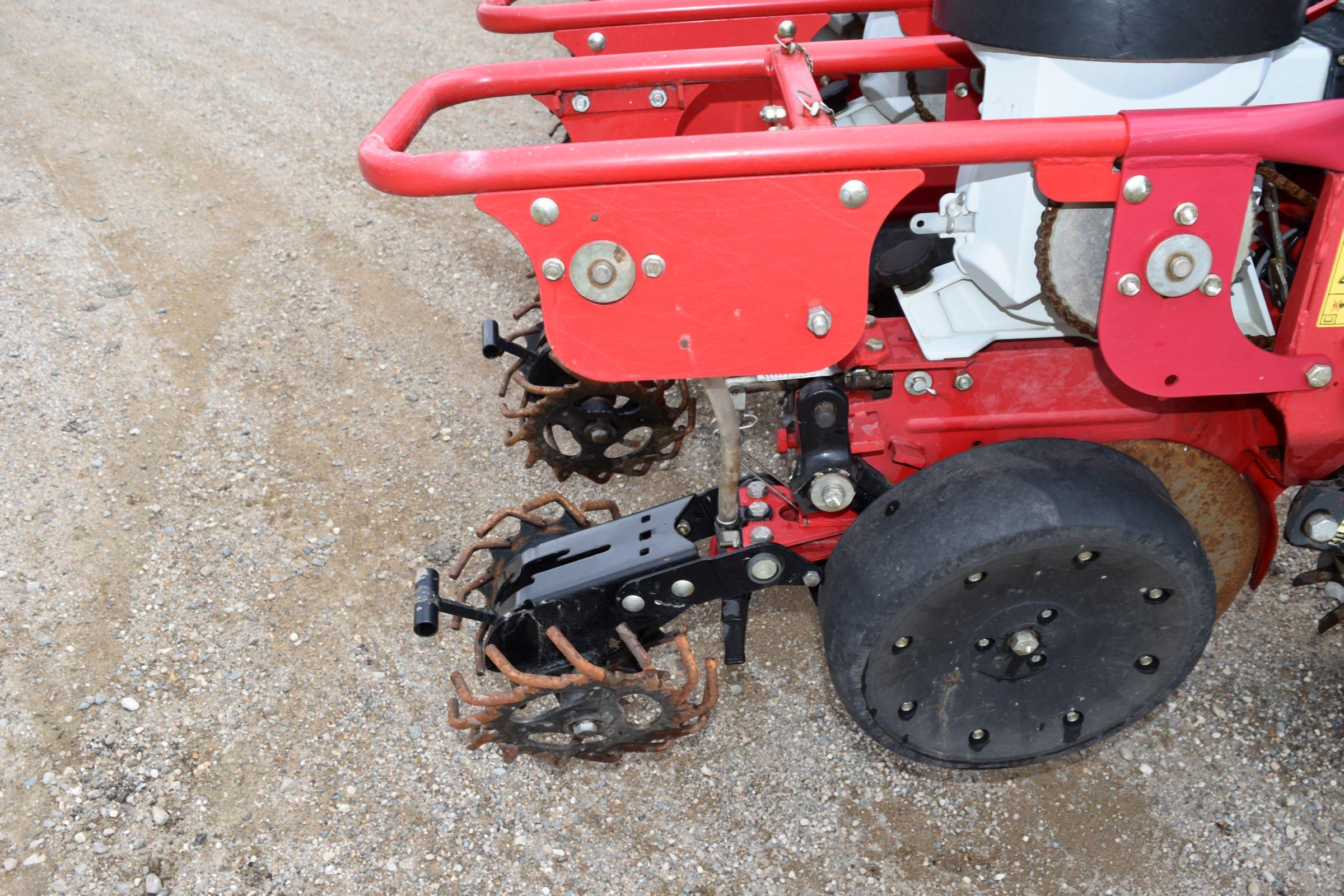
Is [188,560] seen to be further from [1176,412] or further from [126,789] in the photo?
[1176,412]

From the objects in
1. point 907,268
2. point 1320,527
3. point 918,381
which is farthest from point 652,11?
point 1320,527

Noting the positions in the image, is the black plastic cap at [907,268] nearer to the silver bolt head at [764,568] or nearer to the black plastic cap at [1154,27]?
the black plastic cap at [1154,27]

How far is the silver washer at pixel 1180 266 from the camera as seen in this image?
1.57 meters

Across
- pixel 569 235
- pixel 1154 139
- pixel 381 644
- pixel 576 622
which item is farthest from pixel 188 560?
pixel 1154 139

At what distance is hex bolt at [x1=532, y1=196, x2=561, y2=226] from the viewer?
153 centimetres

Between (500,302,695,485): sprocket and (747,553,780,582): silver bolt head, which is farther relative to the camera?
(500,302,695,485): sprocket

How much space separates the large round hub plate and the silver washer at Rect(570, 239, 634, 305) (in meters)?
0.75

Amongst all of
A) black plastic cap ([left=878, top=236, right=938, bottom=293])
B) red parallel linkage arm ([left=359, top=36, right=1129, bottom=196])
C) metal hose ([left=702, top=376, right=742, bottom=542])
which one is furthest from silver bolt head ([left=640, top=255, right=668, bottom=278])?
black plastic cap ([left=878, top=236, right=938, bottom=293])

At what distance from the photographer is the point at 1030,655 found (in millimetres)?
1969

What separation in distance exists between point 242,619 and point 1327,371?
2.56 metres

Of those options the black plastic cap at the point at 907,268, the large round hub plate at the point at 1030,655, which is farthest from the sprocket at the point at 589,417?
the large round hub plate at the point at 1030,655

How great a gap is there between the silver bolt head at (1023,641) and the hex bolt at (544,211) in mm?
1131

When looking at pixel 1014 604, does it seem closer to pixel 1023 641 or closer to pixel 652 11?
pixel 1023 641

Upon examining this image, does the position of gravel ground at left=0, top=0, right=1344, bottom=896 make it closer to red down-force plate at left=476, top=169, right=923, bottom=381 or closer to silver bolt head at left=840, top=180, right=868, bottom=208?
red down-force plate at left=476, top=169, right=923, bottom=381
